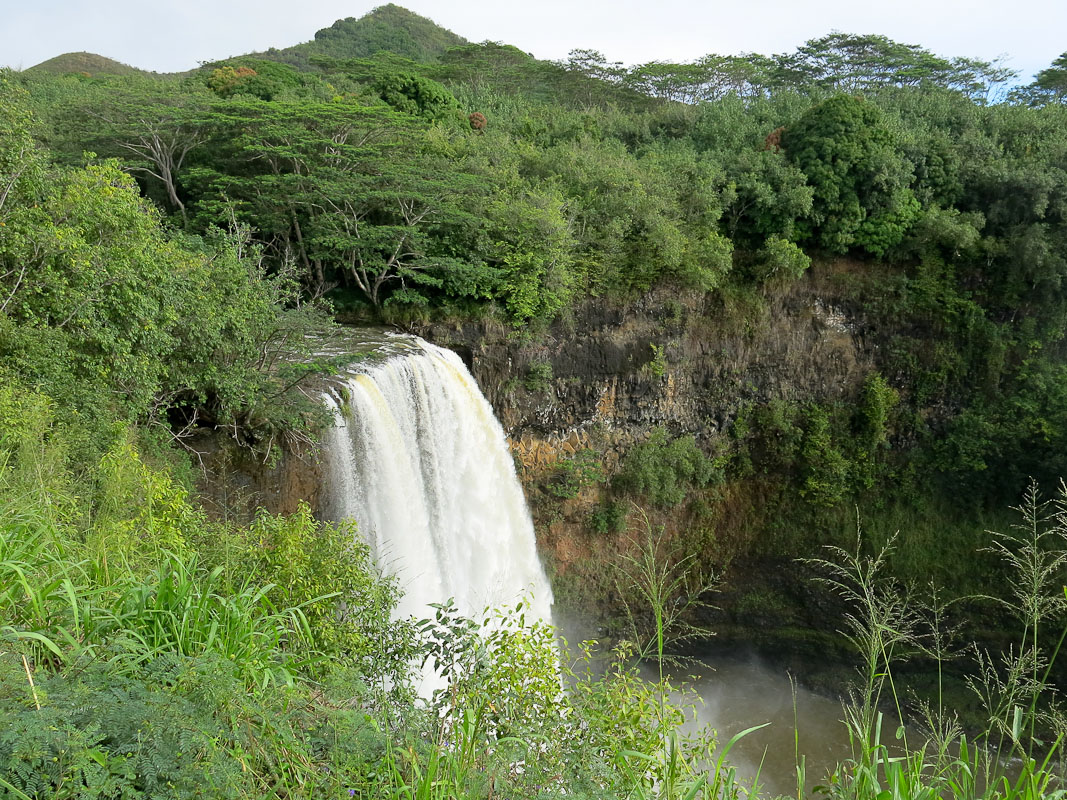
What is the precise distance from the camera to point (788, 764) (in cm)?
1288

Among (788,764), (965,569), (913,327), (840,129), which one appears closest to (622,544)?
(788,764)

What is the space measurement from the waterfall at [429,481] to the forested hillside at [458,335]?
0.87 metres

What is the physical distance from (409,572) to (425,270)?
6308 millimetres

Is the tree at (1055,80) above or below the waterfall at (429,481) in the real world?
above

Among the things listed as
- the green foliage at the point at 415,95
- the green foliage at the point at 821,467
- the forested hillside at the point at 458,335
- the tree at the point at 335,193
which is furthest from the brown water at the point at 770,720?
the green foliage at the point at 415,95

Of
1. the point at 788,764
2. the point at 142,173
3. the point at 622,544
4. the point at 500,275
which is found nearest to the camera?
the point at 788,764

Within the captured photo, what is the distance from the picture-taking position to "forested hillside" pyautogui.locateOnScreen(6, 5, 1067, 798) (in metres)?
2.84

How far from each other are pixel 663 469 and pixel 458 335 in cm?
566

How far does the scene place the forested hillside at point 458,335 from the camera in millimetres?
2842

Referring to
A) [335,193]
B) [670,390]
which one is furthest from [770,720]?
[335,193]

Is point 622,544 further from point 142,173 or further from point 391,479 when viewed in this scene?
point 142,173

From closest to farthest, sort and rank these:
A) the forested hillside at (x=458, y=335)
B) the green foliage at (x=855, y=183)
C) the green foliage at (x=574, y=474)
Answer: the forested hillside at (x=458, y=335), the green foliage at (x=574, y=474), the green foliage at (x=855, y=183)

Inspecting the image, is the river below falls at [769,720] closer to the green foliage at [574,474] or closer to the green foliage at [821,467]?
the green foliage at [821,467]

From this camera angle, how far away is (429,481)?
10641 mm
